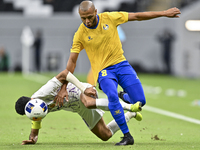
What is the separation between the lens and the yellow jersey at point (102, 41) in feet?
21.1

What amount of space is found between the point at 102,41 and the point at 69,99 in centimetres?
94

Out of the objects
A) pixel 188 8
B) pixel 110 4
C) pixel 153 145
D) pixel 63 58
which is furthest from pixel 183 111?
pixel 63 58

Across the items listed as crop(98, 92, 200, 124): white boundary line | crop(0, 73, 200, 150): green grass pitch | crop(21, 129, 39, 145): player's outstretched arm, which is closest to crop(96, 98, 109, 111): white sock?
crop(0, 73, 200, 150): green grass pitch

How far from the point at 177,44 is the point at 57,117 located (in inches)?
1034

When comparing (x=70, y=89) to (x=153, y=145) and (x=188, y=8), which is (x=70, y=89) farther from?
(x=188, y=8)

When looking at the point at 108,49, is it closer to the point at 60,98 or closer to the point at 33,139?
the point at 60,98

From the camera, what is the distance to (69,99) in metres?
6.36

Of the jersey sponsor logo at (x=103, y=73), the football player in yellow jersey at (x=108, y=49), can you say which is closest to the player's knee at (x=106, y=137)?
the football player in yellow jersey at (x=108, y=49)

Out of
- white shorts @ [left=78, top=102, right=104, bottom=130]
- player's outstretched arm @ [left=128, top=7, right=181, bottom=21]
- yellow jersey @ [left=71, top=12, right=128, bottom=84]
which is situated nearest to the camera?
player's outstretched arm @ [left=128, top=7, right=181, bottom=21]

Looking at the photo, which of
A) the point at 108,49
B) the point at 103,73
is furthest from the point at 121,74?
the point at 108,49

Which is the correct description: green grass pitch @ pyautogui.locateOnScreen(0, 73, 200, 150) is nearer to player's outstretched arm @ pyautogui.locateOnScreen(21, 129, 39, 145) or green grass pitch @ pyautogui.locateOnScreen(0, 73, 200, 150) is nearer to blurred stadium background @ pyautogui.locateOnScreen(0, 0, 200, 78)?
player's outstretched arm @ pyautogui.locateOnScreen(21, 129, 39, 145)

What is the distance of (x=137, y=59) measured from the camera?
120 ft

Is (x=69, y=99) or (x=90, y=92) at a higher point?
(x=90, y=92)

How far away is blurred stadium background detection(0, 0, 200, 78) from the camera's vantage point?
34375 mm
